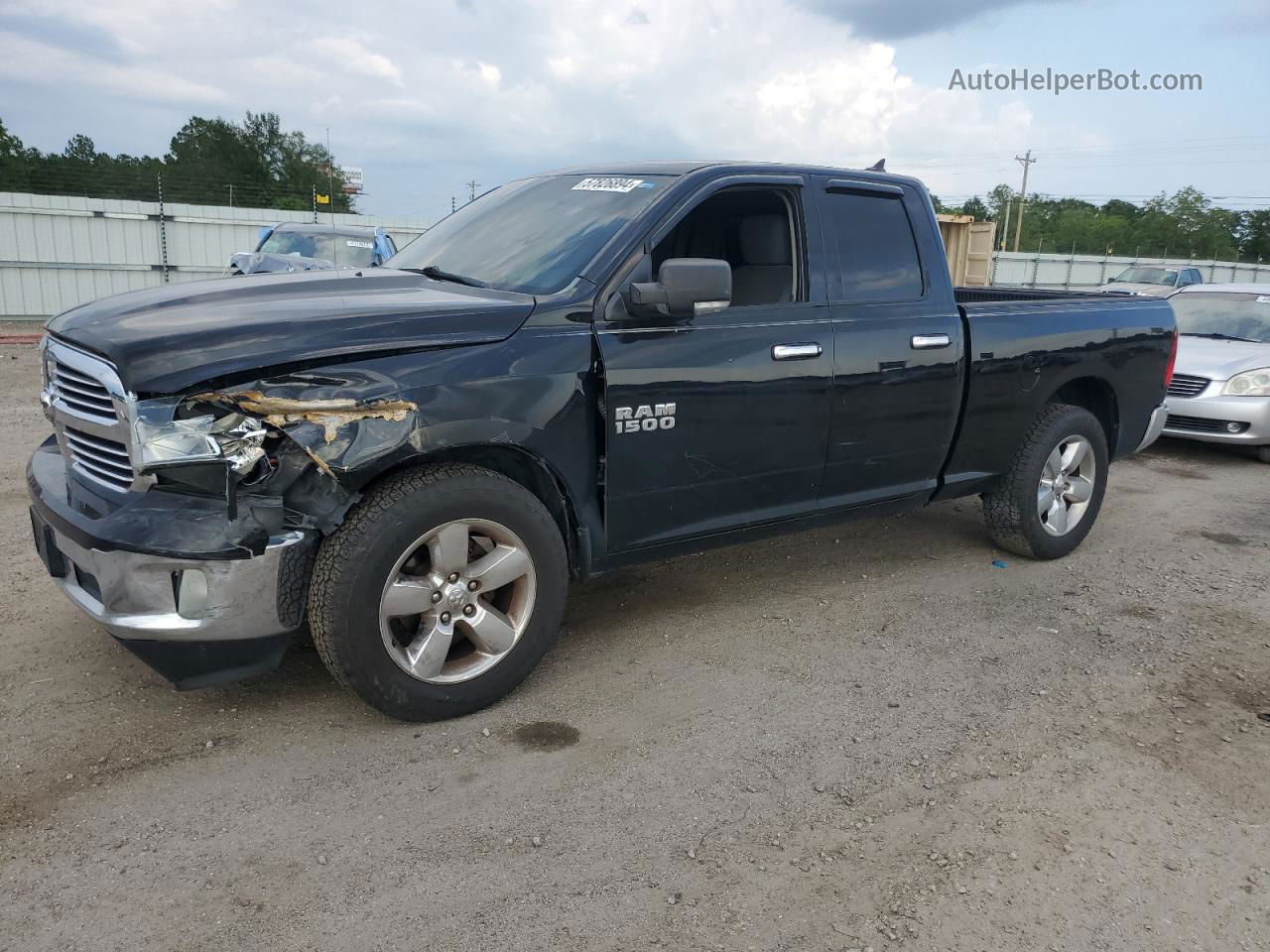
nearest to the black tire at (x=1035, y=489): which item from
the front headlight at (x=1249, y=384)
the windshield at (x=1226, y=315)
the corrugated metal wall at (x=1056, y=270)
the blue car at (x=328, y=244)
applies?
the front headlight at (x=1249, y=384)

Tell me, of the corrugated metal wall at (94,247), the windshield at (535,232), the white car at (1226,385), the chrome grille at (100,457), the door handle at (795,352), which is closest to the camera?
the chrome grille at (100,457)

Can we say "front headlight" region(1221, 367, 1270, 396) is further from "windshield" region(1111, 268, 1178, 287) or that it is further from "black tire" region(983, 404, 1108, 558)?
"windshield" region(1111, 268, 1178, 287)

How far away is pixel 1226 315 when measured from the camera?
988cm

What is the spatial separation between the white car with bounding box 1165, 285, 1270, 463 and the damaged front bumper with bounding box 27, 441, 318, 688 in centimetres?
838

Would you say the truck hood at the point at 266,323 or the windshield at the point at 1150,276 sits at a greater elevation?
the windshield at the point at 1150,276

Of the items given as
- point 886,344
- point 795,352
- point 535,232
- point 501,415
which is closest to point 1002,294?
point 886,344

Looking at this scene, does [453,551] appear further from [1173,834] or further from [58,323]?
[1173,834]

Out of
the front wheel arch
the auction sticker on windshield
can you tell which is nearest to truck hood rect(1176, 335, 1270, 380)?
the auction sticker on windshield

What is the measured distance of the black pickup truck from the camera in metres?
2.95

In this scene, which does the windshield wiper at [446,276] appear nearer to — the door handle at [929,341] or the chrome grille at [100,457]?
the chrome grille at [100,457]

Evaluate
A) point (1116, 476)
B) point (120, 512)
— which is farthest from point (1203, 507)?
point (120, 512)

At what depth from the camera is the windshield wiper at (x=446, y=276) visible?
12.8ft

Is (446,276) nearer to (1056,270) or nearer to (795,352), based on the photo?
(795,352)

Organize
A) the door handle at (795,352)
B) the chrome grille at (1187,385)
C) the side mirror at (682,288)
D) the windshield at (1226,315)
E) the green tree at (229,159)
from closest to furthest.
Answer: the side mirror at (682,288), the door handle at (795,352), the chrome grille at (1187,385), the windshield at (1226,315), the green tree at (229,159)
